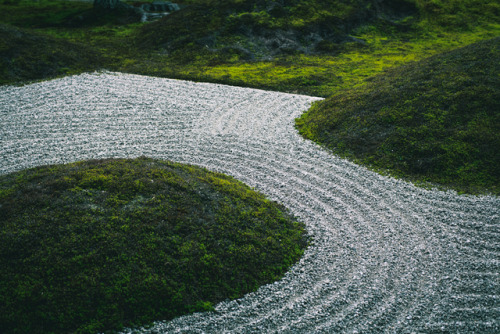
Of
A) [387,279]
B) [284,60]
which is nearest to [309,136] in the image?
[387,279]

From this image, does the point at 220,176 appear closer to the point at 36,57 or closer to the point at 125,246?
the point at 125,246

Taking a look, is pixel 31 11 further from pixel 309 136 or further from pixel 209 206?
pixel 209 206

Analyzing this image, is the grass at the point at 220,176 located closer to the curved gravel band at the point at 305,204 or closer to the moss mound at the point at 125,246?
the moss mound at the point at 125,246

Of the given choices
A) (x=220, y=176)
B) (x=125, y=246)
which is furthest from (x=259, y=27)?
(x=125, y=246)

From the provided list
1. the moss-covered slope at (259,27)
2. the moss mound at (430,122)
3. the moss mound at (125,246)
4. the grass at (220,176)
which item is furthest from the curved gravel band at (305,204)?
the moss-covered slope at (259,27)

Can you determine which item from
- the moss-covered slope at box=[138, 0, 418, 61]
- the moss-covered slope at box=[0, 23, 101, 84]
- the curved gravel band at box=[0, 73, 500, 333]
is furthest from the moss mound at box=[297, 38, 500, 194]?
the moss-covered slope at box=[0, 23, 101, 84]

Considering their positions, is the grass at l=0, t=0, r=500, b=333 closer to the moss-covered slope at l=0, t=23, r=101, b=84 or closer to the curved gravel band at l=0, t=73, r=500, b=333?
the moss-covered slope at l=0, t=23, r=101, b=84
